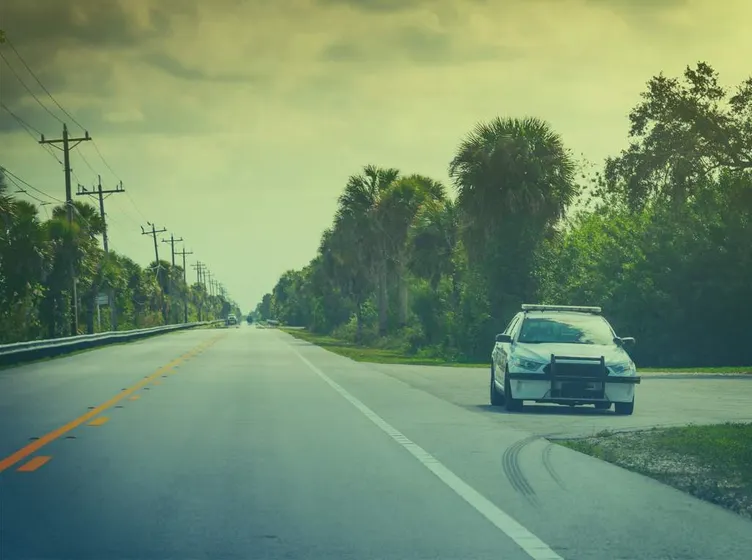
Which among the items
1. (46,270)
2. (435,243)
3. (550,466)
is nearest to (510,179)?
(435,243)

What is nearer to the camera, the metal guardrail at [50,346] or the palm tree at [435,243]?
the metal guardrail at [50,346]

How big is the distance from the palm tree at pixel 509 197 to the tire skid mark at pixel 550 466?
3084 centimetres

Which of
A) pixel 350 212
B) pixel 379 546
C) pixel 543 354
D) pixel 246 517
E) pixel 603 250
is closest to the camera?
pixel 379 546

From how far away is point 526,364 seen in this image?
20.0 meters

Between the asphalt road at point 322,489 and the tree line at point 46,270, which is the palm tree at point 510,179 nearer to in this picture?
the tree line at point 46,270

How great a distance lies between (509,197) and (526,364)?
25.7 m

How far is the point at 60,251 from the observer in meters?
65.8

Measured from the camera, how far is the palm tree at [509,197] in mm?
45344

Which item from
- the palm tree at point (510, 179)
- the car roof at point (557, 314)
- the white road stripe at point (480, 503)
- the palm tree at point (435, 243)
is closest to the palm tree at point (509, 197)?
the palm tree at point (510, 179)

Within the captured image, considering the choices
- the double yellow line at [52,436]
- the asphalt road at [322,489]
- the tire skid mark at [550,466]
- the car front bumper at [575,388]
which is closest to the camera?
the asphalt road at [322,489]

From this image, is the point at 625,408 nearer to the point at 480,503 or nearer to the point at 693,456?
the point at 693,456

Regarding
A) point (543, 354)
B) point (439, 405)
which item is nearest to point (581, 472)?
point (543, 354)

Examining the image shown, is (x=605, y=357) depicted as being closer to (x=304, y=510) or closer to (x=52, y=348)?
(x=304, y=510)

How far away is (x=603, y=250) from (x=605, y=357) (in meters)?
32.1
